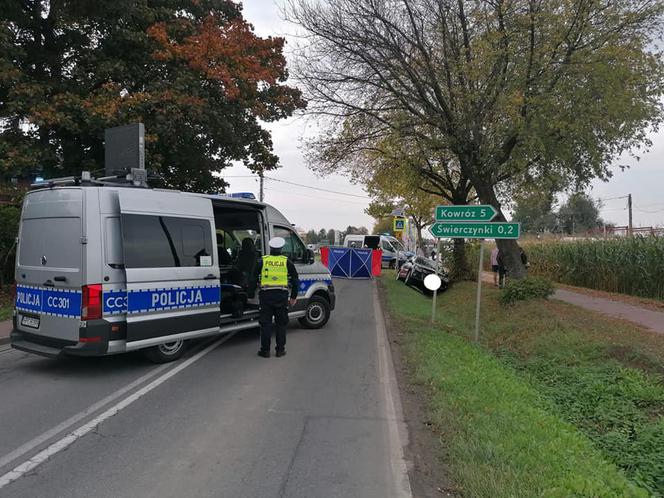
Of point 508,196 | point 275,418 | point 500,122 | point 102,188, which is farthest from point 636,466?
point 508,196

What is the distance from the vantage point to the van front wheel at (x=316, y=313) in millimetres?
10688

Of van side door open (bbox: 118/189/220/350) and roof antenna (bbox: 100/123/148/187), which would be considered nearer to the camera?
van side door open (bbox: 118/189/220/350)

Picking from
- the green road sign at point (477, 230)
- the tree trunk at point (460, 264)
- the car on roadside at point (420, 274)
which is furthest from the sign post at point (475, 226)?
the tree trunk at point (460, 264)

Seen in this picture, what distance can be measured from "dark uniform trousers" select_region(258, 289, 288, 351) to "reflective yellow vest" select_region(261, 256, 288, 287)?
126 millimetres

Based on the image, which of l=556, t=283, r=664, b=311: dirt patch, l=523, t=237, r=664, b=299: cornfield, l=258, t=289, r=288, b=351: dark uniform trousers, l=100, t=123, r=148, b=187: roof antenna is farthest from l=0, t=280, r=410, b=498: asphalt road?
l=523, t=237, r=664, b=299: cornfield

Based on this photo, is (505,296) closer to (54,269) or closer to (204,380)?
(204,380)

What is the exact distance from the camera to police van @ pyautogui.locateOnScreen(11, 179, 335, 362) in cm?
640

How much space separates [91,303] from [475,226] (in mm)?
7226

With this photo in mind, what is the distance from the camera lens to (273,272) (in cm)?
819

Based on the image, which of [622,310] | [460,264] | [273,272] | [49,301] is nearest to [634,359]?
[273,272]

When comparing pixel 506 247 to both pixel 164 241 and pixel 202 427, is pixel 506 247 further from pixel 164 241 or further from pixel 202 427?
pixel 202 427

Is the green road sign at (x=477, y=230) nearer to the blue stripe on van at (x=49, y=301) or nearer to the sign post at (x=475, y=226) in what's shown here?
the sign post at (x=475, y=226)

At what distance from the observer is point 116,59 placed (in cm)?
1457

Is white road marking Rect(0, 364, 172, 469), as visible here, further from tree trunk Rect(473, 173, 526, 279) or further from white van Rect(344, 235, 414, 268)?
white van Rect(344, 235, 414, 268)
